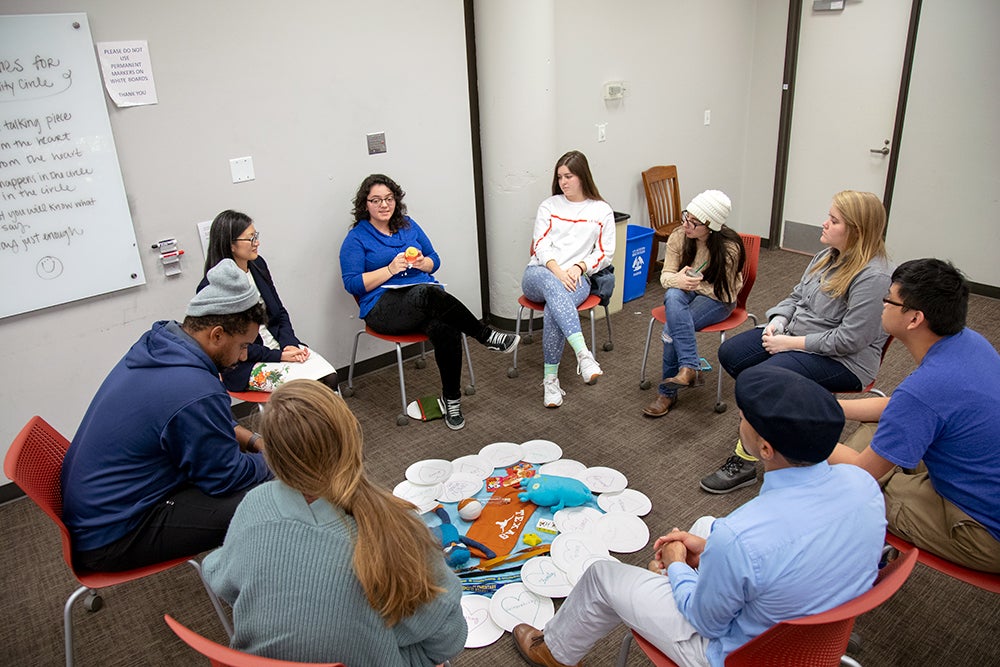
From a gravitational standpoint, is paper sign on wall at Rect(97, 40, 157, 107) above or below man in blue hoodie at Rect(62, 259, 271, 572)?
above

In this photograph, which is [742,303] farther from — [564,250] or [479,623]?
[479,623]

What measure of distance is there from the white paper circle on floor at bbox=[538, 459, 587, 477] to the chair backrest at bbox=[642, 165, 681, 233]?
8.91 ft

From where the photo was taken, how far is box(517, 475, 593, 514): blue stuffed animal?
9.28 ft

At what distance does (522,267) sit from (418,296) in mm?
1134

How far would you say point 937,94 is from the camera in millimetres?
4719

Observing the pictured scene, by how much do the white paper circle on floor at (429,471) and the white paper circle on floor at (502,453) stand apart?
0.63 feet

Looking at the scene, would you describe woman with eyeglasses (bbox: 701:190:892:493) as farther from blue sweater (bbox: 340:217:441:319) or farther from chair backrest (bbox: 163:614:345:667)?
chair backrest (bbox: 163:614:345:667)

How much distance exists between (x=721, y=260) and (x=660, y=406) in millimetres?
801

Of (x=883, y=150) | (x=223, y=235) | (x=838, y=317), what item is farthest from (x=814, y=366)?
(x=883, y=150)

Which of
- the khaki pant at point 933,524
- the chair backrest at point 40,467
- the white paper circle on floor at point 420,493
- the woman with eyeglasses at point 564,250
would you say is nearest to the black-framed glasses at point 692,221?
the woman with eyeglasses at point 564,250

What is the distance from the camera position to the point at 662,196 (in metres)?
5.38

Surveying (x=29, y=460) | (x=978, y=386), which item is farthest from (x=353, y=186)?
(x=978, y=386)

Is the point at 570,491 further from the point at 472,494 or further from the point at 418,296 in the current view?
the point at 418,296

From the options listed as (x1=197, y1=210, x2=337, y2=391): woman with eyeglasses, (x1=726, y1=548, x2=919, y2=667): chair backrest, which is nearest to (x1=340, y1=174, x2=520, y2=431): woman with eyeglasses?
(x1=197, y1=210, x2=337, y2=391): woman with eyeglasses
